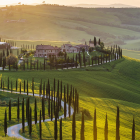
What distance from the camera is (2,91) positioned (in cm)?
9412

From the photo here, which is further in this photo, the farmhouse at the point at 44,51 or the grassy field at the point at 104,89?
the farmhouse at the point at 44,51

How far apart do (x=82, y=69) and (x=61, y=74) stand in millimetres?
13761

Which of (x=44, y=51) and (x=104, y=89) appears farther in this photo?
(x=44, y=51)

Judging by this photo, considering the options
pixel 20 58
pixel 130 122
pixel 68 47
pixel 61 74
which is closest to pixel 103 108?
pixel 130 122

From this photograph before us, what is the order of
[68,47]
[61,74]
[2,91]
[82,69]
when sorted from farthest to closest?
[68,47], [82,69], [61,74], [2,91]

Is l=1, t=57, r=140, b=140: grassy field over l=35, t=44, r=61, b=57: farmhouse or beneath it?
beneath

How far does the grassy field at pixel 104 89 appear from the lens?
206 ft

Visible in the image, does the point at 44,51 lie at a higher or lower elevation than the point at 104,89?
higher

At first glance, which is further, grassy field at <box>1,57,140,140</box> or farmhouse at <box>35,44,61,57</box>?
farmhouse at <box>35,44,61,57</box>

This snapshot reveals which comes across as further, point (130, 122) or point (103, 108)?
point (103, 108)

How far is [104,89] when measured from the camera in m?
112

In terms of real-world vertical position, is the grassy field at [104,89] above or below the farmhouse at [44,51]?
below

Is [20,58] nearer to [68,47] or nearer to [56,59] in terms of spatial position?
[56,59]

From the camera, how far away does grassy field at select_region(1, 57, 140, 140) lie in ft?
206
